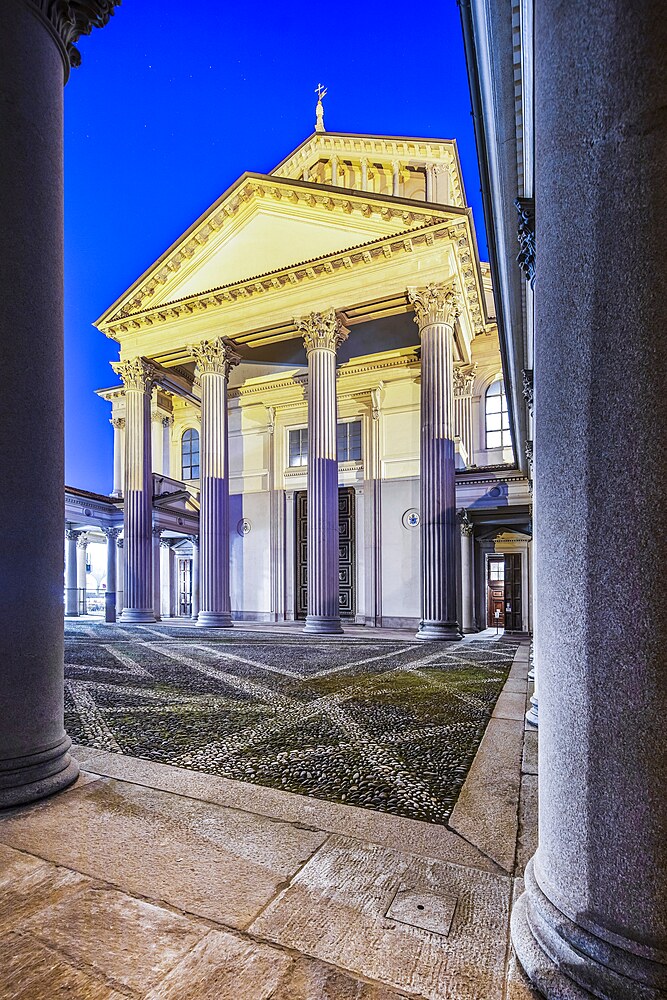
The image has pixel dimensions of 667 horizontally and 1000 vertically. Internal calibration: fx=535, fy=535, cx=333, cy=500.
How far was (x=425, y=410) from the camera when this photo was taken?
41.7ft

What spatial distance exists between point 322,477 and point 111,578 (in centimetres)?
807

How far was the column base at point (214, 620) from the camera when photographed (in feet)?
46.7

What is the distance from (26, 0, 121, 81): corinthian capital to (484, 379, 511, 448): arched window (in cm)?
1683

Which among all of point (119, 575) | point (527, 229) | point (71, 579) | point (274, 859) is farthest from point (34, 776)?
point (71, 579)

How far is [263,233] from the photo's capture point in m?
15.8

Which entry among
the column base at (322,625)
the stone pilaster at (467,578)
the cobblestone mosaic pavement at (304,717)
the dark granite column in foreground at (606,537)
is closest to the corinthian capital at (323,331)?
the column base at (322,625)

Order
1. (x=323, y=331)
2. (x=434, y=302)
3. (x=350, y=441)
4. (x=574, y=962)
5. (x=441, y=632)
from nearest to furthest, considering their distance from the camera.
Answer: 1. (x=574, y=962)
2. (x=441, y=632)
3. (x=434, y=302)
4. (x=323, y=331)
5. (x=350, y=441)

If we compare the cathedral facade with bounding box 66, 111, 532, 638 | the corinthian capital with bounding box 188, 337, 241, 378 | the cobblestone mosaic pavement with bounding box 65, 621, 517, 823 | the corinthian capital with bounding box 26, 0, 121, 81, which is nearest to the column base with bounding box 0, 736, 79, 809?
the cobblestone mosaic pavement with bounding box 65, 621, 517, 823

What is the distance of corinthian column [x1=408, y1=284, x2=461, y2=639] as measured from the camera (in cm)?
1202

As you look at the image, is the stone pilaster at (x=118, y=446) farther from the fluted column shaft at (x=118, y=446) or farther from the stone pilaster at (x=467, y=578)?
the stone pilaster at (x=467, y=578)

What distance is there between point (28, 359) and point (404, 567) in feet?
51.5

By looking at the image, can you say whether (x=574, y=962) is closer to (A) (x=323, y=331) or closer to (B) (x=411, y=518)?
(A) (x=323, y=331)

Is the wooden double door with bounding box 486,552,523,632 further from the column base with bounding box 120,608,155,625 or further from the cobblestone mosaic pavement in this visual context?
the cobblestone mosaic pavement

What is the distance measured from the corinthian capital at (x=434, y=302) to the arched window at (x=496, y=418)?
236 inches
